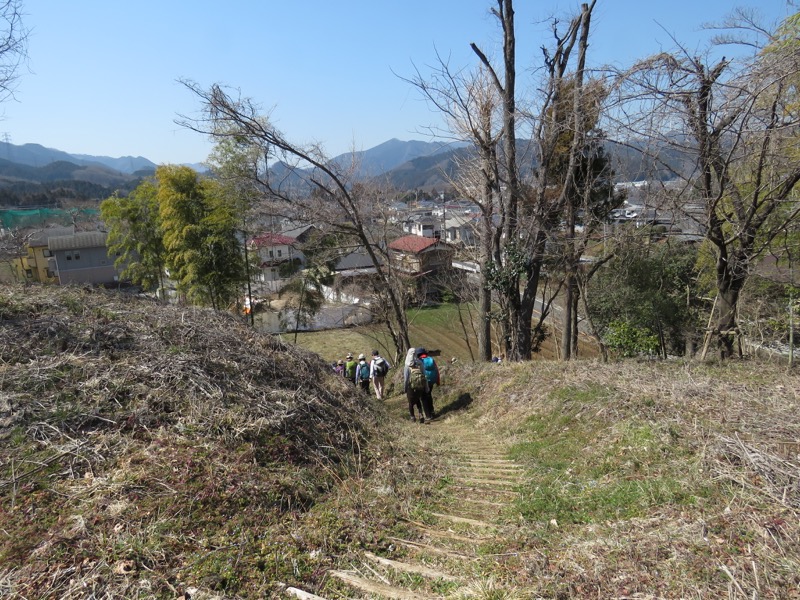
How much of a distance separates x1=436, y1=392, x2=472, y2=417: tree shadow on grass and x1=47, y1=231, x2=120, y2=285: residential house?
27598mm

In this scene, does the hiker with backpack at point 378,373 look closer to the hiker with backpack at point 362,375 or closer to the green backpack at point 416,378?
the hiker with backpack at point 362,375

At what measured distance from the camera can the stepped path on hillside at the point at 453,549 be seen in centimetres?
273

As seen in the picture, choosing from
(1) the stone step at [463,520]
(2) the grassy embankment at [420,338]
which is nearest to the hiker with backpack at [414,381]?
(1) the stone step at [463,520]

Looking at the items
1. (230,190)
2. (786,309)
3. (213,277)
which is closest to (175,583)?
(230,190)

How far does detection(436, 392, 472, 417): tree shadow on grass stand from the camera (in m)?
8.17

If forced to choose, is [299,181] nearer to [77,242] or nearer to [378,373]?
[378,373]

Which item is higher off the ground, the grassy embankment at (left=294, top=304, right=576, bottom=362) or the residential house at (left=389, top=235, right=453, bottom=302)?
the residential house at (left=389, top=235, right=453, bottom=302)

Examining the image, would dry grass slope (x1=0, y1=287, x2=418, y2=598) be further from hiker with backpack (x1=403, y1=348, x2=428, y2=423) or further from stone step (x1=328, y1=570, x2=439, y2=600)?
hiker with backpack (x1=403, y1=348, x2=428, y2=423)

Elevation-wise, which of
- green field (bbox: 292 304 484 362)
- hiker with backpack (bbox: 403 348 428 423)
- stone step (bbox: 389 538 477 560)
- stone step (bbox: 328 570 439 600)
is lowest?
green field (bbox: 292 304 484 362)

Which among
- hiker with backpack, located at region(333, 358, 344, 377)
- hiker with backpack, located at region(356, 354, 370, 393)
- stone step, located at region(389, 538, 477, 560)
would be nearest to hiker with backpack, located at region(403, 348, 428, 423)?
hiker with backpack, located at region(333, 358, 344, 377)

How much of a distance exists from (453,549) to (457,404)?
202 inches

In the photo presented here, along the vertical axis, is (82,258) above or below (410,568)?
above

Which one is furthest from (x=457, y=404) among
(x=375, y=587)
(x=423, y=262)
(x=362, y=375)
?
(x=423, y=262)

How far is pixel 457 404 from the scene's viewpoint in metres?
8.30
